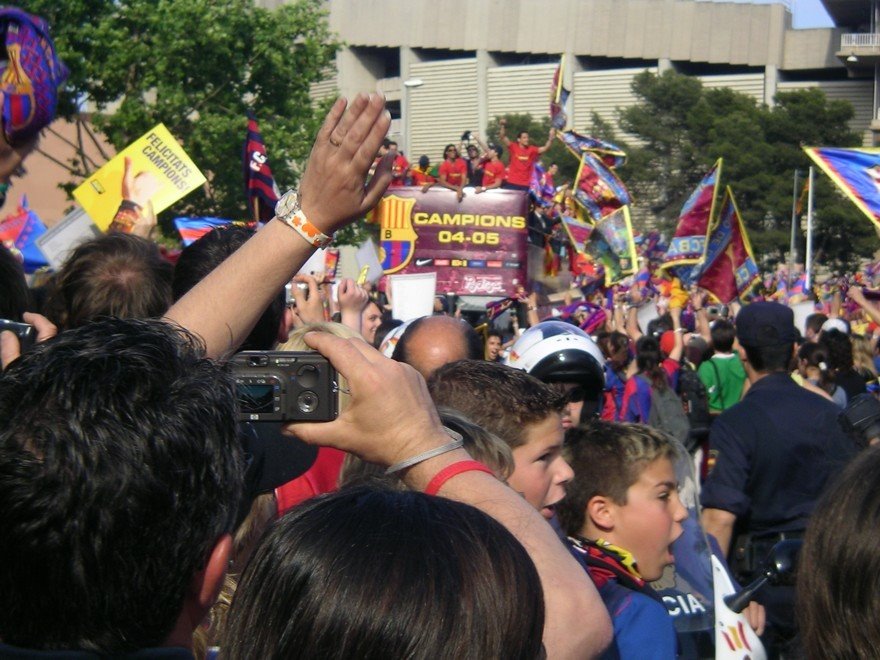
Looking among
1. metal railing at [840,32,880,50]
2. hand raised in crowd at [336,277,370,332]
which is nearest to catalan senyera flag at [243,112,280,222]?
hand raised in crowd at [336,277,370,332]

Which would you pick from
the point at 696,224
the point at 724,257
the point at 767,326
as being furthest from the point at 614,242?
the point at 767,326

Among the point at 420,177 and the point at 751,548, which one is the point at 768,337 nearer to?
the point at 751,548

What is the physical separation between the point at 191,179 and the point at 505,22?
2099 inches

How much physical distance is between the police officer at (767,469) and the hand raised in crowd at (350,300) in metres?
1.68

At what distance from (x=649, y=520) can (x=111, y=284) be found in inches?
60.9

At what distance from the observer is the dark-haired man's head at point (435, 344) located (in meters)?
4.24

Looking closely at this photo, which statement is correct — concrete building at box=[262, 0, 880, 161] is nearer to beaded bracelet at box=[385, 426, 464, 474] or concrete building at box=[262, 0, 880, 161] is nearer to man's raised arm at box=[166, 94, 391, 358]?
man's raised arm at box=[166, 94, 391, 358]

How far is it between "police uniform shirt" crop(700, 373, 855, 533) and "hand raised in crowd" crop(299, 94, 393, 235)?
3479 mm

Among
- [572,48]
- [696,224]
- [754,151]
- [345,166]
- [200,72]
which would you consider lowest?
[754,151]

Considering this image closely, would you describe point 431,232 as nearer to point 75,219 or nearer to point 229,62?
point 75,219

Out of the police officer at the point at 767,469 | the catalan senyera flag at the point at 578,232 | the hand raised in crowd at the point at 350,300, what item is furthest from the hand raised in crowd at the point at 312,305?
the catalan senyera flag at the point at 578,232

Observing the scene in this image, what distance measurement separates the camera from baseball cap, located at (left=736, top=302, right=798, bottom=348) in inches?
218

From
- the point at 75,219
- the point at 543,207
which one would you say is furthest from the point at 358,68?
the point at 75,219

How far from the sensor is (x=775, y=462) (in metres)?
5.17
